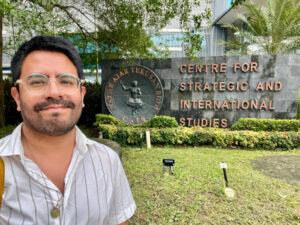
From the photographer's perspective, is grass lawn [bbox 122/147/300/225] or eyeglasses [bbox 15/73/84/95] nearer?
eyeglasses [bbox 15/73/84/95]

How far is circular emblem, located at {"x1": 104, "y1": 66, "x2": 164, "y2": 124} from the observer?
7.73 m

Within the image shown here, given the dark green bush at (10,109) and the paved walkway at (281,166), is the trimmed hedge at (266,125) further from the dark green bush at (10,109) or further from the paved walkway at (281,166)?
the dark green bush at (10,109)

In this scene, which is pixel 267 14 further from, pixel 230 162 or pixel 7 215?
pixel 7 215

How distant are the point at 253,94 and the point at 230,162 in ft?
10.6

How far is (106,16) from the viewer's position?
6.34 metres

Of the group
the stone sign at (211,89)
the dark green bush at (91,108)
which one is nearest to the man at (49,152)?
the stone sign at (211,89)

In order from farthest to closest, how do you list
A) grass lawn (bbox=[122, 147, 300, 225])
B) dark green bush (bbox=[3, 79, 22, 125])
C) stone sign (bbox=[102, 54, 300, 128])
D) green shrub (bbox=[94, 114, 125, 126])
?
dark green bush (bbox=[3, 79, 22, 125]) → green shrub (bbox=[94, 114, 125, 126]) → stone sign (bbox=[102, 54, 300, 128]) → grass lawn (bbox=[122, 147, 300, 225])

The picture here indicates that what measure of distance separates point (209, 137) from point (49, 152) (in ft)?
19.6

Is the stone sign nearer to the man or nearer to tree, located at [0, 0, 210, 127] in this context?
tree, located at [0, 0, 210, 127]

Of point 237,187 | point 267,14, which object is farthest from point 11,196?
point 267,14

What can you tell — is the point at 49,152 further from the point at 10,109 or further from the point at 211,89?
the point at 10,109

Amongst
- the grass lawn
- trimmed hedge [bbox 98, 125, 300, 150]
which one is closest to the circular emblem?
trimmed hedge [bbox 98, 125, 300, 150]

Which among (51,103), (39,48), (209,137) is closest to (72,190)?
(51,103)

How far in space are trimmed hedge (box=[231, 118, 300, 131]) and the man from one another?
6749 millimetres
